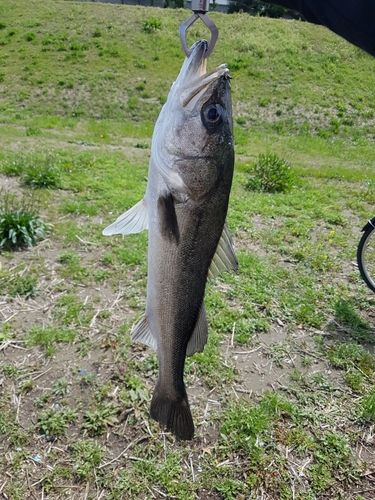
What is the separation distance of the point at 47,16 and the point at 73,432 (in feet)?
63.2

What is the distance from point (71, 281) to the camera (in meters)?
4.25

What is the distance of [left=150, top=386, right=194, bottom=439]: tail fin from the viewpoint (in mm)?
1902

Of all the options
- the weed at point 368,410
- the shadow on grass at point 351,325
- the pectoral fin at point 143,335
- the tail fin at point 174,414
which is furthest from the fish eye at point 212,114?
the shadow on grass at point 351,325

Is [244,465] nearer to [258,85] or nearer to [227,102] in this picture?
[227,102]

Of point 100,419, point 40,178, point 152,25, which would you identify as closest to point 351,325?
point 100,419

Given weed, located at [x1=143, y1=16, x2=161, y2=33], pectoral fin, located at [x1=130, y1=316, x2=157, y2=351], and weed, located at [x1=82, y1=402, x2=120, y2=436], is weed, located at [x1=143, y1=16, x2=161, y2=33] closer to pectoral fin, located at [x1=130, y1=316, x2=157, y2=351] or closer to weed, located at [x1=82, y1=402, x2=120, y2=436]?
weed, located at [x1=82, y1=402, x2=120, y2=436]

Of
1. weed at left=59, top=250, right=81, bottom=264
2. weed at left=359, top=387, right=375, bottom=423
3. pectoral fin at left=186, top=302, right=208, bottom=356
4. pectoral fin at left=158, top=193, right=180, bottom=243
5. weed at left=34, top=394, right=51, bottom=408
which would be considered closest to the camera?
pectoral fin at left=158, top=193, right=180, bottom=243

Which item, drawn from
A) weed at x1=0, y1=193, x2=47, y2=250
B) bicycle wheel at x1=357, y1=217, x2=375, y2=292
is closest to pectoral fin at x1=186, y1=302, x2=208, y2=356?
bicycle wheel at x1=357, y1=217, x2=375, y2=292

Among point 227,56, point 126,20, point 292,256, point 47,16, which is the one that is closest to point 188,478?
point 292,256

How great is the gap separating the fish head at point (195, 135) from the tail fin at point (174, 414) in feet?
3.20

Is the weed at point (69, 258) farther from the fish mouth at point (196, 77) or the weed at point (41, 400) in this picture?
the fish mouth at point (196, 77)

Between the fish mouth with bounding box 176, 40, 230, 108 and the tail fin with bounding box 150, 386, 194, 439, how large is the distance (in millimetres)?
1312

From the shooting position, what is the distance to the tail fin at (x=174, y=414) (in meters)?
1.90

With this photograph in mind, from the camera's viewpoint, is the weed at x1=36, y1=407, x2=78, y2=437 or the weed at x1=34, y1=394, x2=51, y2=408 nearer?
the weed at x1=36, y1=407, x2=78, y2=437
